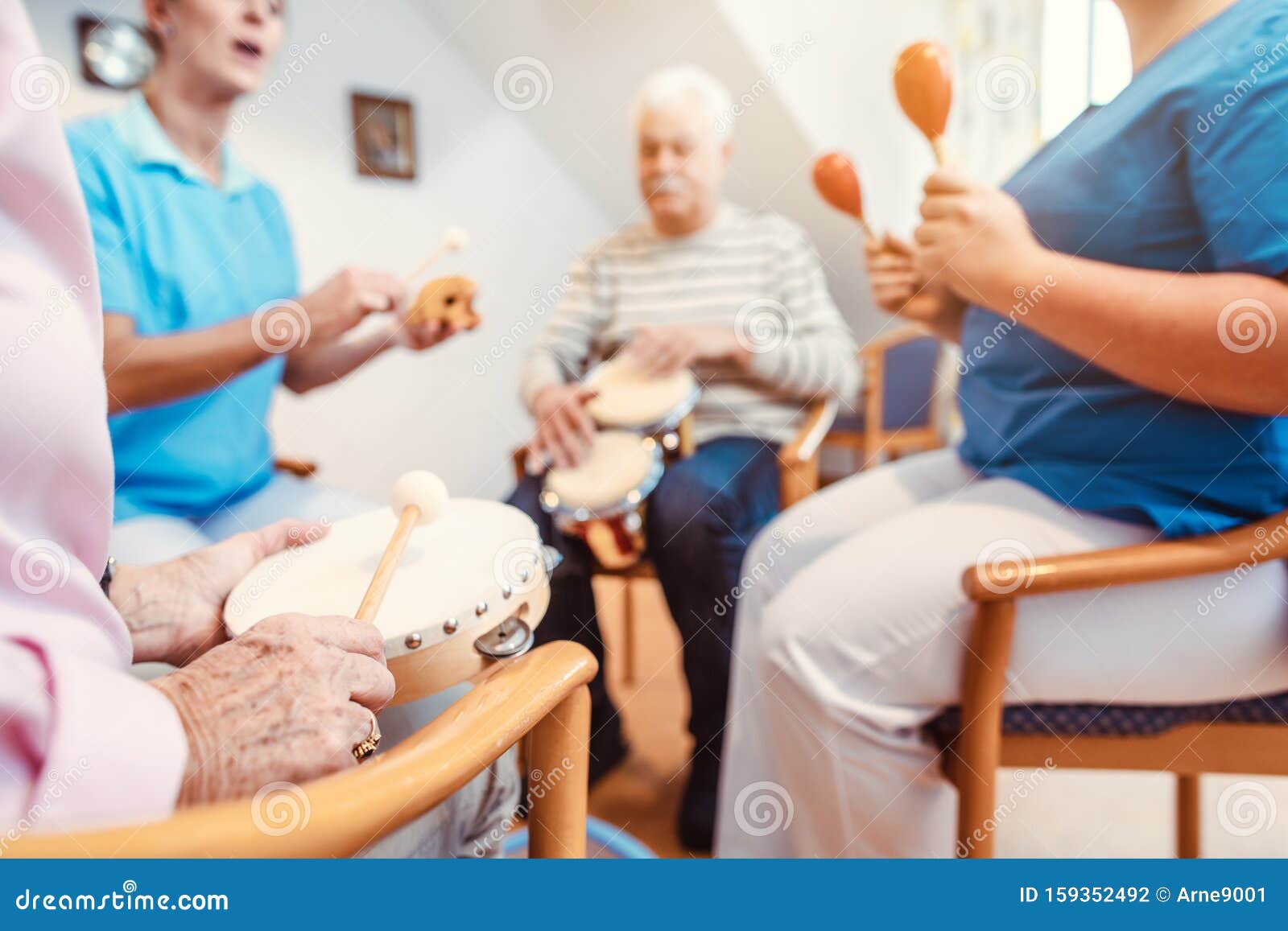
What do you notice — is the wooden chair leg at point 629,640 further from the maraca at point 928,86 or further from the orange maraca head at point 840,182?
the maraca at point 928,86

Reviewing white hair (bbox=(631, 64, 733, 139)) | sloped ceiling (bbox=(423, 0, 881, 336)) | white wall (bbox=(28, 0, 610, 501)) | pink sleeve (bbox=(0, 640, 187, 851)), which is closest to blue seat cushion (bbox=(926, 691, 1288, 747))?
pink sleeve (bbox=(0, 640, 187, 851))

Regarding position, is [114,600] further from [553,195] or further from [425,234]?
[553,195]

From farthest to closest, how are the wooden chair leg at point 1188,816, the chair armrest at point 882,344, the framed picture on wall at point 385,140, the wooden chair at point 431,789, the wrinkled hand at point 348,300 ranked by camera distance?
the framed picture on wall at point 385,140, the chair armrest at point 882,344, the wooden chair leg at point 1188,816, the wrinkled hand at point 348,300, the wooden chair at point 431,789

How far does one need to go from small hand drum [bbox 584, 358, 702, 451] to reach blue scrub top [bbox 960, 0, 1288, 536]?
43 centimetres

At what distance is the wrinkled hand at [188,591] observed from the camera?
1.41 ft

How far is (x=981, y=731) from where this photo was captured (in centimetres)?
54

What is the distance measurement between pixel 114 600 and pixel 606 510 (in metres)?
0.52

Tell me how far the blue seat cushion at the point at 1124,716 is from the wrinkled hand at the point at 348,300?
58 centimetres

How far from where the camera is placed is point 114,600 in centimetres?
44

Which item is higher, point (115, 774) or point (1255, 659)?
point (115, 774)

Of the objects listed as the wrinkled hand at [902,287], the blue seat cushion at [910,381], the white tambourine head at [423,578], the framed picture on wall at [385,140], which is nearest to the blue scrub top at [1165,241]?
the wrinkled hand at [902,287]
